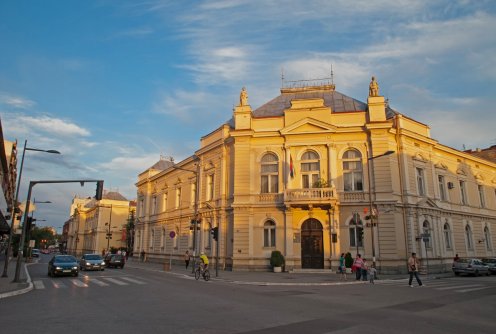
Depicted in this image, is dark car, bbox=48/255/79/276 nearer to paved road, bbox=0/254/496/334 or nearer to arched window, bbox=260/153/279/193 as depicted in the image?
paved road, bbox=0/254/496/334

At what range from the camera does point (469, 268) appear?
28656 millimetres

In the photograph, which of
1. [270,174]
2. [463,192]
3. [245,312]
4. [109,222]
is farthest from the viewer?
[109,222]

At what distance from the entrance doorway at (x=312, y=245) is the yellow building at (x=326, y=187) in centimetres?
8

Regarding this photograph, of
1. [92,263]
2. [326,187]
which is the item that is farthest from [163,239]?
[326,187]

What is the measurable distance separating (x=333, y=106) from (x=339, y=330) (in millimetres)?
26794

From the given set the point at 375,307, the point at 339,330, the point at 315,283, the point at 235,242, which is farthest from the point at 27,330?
the point at 235,242

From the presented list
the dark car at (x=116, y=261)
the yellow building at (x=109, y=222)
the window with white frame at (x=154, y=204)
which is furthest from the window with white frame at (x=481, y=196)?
the yellow building at (x=109, y=222)

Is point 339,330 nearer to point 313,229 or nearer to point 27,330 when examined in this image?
point 27,330

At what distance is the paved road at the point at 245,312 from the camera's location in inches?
341

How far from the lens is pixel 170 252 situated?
42.7 meters

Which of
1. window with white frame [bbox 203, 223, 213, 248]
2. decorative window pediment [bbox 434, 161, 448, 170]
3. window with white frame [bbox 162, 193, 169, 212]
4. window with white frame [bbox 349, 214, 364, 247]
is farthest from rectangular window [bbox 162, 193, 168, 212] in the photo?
decorative window pediment [bbox 434, 161, 448, 170]

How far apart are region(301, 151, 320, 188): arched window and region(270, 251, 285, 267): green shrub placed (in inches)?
228

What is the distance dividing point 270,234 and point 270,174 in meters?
4.89

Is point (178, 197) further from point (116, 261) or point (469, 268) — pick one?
point (469, 268)
